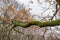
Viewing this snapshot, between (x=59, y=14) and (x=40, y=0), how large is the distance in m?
1.54

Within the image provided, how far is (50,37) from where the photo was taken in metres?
5.94

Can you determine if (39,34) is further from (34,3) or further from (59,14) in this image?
(34,3)

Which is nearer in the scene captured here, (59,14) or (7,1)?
(59,14)

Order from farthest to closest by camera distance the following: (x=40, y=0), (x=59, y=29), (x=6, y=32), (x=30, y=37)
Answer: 1. (x=40, y=0)
2. (x=59, y=29)
3. (x=30, y=37)
4. (x=6, y=32)

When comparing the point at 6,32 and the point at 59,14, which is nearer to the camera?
the point at 6,32

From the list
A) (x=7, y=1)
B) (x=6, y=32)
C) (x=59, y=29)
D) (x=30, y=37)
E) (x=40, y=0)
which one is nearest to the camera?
(x=6, y=32)

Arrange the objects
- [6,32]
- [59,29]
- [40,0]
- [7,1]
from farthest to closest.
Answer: [40,0], [7,1], [59,29], [6,32]

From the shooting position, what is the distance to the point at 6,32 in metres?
5.20

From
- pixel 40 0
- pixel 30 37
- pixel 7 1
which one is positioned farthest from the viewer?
pixel 40 0

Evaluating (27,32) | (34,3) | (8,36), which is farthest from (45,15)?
(8,36)

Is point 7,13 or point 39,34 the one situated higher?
point 7,13

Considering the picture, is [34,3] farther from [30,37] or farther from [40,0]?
[30,37]

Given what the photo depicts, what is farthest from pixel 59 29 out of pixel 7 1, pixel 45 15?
pixel 7 1

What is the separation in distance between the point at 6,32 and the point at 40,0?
9.82ft
